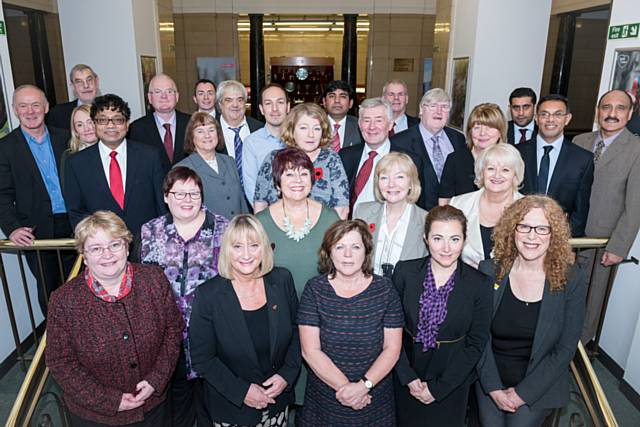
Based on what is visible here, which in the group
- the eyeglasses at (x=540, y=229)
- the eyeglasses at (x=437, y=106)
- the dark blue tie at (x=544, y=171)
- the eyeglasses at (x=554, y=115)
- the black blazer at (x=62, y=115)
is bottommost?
the eyeglasses at (x=540, y=229)

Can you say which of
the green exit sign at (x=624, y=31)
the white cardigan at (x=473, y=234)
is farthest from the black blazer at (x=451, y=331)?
the green exit sign at (x=624, y=31)

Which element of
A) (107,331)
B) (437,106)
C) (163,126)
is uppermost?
(437,106)

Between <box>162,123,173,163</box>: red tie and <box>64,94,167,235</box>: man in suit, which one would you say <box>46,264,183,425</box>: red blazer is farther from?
<box>162,123,173,163</box>: red tie

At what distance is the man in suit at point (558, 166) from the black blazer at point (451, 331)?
6.30ft

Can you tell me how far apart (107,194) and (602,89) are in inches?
194

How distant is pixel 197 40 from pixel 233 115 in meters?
10.1

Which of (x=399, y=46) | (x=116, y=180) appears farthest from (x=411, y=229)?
(x=399, y=46)

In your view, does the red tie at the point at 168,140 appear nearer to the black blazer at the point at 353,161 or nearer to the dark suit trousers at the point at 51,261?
the dark suit trousers at the point at 51,261

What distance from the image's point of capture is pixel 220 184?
417cm

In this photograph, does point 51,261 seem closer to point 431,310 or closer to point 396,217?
point 396,217

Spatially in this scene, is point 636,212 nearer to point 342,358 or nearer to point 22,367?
point 342,358

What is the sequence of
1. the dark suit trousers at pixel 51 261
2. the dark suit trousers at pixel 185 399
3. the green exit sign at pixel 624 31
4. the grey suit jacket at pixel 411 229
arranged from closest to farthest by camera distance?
the dark suit trousers at pixel 185 399 < the grey suit jacket at pixel 411 229 < the green exit sign at pixel 624 31 < the dark suit trousers at pixel 51 261

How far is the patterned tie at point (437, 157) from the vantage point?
15.6 feet

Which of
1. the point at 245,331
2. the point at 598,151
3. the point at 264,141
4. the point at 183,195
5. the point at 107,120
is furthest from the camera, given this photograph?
the point at 264,141
